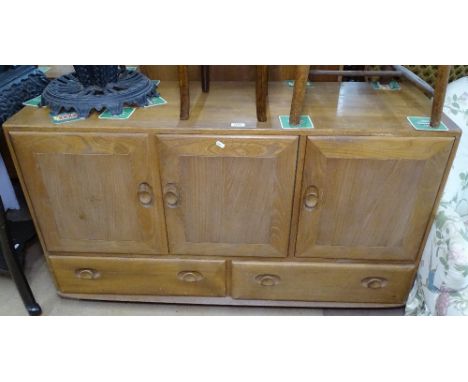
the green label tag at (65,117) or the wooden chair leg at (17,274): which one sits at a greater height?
the green label tag at (65,117)

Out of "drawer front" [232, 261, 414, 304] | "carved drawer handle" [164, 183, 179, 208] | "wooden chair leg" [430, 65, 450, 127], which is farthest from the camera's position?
"drawer front" [232, 261, 414, 304]

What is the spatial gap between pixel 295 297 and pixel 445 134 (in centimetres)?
64

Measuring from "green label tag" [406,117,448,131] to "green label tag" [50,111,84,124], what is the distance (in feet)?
2.81

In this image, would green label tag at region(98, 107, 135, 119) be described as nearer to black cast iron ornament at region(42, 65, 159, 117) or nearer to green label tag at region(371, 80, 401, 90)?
black cast iron ornament at region(42, 65, 159, 117)

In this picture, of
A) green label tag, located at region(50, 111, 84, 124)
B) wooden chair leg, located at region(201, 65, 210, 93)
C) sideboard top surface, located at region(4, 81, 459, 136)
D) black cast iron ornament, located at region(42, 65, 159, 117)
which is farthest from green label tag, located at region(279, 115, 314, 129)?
green label tag, located at region(50, 111, 84, 124)

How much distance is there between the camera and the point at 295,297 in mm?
1163

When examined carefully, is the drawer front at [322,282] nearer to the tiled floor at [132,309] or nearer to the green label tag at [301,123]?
the tiled floor at [132,309]

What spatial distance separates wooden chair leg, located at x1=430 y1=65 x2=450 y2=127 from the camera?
864 mm

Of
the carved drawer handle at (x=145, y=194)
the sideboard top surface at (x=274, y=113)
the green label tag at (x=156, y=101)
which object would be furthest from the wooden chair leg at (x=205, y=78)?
the carved drawer handle at (x=145, y=194)

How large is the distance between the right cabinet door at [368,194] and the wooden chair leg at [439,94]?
5cm

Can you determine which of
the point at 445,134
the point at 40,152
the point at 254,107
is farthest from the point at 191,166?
the point at 445,134

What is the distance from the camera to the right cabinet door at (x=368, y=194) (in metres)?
0.90

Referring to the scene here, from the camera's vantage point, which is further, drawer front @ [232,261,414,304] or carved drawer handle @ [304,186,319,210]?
drawer front @ [232,261,414,304]

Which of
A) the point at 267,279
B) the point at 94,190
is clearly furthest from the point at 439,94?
the point at 94,190
